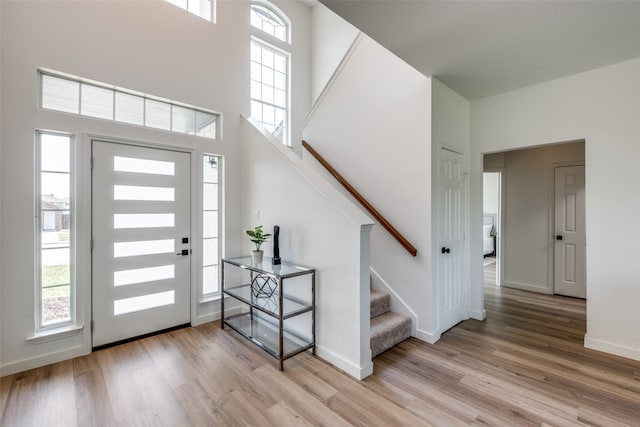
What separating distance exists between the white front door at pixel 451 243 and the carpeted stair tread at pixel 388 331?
1.40 ft

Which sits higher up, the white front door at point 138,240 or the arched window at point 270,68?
the arched window at point 270,68

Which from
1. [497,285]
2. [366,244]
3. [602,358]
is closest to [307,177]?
[366,244]

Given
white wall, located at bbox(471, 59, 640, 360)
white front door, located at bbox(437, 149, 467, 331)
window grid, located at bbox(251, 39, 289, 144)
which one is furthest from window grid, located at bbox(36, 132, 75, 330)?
white wall, located at bbox(471, 59, 640, 360)

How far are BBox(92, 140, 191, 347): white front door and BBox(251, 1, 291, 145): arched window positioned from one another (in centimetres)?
217

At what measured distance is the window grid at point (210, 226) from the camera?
354cm

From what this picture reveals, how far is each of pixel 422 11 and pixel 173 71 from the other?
8.91 feet

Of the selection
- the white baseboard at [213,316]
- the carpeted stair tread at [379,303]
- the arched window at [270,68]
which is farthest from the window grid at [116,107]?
the carpeted stair tread at [379,303]

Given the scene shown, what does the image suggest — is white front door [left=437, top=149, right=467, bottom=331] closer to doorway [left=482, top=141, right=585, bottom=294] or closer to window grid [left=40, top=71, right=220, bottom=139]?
doorway [left=482, top=141, right=585, bottom=294]

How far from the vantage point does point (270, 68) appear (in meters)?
5.11

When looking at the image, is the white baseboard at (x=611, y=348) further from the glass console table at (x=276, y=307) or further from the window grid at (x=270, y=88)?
the window grid at (x=270, y=88)

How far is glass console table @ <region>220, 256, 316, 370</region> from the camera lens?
2.51 metres

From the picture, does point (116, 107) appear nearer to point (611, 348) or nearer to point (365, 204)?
point (365, 204)

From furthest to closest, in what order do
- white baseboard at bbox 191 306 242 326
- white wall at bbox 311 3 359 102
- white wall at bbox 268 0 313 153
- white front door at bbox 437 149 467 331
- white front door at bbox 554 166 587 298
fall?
white wall at bbox 268 0 313 153
white wall at bbox 311 3 359 102
white front door at bbox 554 166 587 298
white baseboard at bbox 191 306 242 326
white front door at bbox 437 149 467 331

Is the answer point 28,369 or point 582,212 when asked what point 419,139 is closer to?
point 582,212
